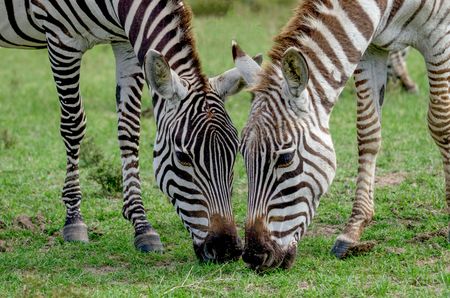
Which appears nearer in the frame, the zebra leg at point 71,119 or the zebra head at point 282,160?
the zebra head at point 282,160

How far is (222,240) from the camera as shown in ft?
22.8

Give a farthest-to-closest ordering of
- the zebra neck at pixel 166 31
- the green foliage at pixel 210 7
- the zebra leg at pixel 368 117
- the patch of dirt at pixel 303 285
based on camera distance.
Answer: the green foliage at pixel 210 7 → the zebra leg at pixel 368 117 → the zebra neck at pixel 166 31 → the patch of dirt at pixel 303 285

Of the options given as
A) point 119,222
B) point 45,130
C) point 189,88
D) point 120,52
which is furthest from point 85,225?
point 45,130

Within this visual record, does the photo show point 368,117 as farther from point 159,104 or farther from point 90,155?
point 90,155

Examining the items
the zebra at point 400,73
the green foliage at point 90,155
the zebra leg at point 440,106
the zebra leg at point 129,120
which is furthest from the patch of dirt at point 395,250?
the zebra at point 400,73

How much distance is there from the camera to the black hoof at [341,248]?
7.68 metres

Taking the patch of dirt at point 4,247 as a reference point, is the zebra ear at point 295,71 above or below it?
above

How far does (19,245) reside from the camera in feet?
28.5

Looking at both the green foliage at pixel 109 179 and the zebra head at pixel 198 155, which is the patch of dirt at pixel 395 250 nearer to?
the zebra head at pixel 198 155

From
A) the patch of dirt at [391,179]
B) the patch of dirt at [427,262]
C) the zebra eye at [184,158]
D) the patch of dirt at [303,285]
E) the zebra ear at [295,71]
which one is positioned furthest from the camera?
the patch of dirt at [391,179]

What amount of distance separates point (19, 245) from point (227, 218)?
8.41 ft

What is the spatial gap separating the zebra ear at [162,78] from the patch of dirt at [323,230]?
223cm

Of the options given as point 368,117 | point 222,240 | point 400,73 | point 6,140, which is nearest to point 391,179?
point 368,117

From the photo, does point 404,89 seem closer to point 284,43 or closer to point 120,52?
point 120,52
